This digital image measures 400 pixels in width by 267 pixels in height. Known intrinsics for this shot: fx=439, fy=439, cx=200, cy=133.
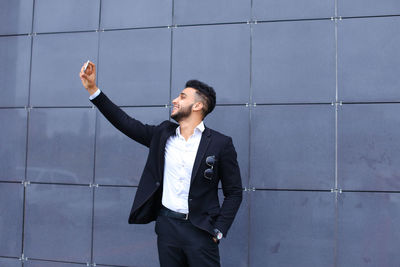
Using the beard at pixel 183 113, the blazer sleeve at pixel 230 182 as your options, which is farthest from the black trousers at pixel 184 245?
the beard at pixel 183 113

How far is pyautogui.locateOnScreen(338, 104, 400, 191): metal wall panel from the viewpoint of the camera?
4.12 metres

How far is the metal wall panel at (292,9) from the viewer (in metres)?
4.35

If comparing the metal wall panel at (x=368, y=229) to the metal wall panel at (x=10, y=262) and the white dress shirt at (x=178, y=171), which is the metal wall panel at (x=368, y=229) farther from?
the metal wall panel at (x=10, y=262)

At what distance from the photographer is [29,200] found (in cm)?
488

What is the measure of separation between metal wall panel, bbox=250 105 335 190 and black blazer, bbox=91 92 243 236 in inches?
38.7

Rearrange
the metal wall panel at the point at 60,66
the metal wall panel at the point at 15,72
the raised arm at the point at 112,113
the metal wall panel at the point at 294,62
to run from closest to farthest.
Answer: the raised arm at the point at 112,113, the metal wall panel at the point at 294,62, the metal wall panel at the point at 60,66, the metal wall panel at the point at 15,72

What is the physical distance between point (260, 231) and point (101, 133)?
1961 mm

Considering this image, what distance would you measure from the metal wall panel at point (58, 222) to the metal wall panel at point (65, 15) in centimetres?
177

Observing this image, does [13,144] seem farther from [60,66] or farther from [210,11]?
[210,11]

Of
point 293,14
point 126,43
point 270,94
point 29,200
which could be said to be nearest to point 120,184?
point 29,200

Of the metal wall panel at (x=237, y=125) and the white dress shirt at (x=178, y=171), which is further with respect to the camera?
the metal wall panel at (x=237, y=125)

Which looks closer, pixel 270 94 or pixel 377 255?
pixel 377 255

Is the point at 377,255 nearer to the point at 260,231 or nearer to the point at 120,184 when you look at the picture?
the point at 260,231

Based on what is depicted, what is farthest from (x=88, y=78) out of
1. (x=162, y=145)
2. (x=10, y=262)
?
(x=10, y=262)
